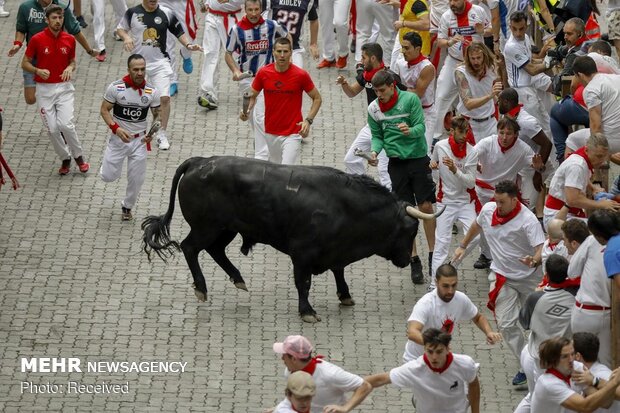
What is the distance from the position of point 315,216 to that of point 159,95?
3753mm

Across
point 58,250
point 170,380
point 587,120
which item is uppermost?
point 587,120

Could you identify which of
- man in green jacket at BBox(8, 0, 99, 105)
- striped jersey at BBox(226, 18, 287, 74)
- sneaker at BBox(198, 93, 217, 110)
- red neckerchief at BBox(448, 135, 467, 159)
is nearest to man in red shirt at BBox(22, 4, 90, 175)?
man in green jacket at BBox(8, 0, 99, 105)

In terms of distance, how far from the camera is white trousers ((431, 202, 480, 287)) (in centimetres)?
1532

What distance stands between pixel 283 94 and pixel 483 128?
244 centimetres

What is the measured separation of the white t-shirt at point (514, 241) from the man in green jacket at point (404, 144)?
6.96 ft

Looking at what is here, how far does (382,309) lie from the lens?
1512 cm

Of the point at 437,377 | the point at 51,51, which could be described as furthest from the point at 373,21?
the point at 437,377

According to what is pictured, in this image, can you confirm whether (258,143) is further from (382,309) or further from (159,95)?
(382,309)

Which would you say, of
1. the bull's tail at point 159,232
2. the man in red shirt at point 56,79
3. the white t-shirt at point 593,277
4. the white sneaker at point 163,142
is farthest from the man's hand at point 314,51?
the white t-shirt at point 593,277

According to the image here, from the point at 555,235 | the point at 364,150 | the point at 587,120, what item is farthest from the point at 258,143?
the point at 555,235

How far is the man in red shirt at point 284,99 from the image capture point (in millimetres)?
16391

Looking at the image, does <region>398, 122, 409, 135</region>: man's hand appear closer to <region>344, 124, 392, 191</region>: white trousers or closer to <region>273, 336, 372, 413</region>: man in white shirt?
<region>344, 124, 392, 191</region>: white trousers

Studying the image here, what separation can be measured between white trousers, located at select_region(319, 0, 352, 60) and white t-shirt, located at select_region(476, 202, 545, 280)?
829cm

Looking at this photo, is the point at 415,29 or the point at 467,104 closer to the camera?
the point at 467,104
